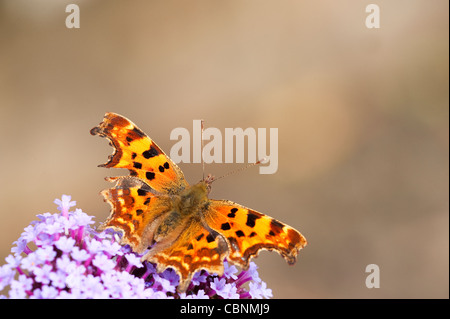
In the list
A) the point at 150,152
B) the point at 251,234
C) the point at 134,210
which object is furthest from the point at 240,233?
the point at 150,152

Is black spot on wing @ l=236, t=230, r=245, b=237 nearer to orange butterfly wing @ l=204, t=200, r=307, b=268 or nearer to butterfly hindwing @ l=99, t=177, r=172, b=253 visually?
orange butterfly wing @ l=204, t=200, r=307, b=268

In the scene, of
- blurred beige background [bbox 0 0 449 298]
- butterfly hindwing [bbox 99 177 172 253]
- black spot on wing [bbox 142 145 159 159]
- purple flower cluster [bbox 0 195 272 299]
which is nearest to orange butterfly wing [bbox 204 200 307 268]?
purple flower cluster [bbox 0 195 272 299]

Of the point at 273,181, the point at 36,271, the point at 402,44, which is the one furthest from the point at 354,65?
the point at 36,271

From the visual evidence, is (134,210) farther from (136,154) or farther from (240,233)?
(240,233)

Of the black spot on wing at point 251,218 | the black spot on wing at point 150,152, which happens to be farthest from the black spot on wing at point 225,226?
the black spot on wing at point 150,152

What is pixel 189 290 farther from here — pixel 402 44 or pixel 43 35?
pixel 402 44
